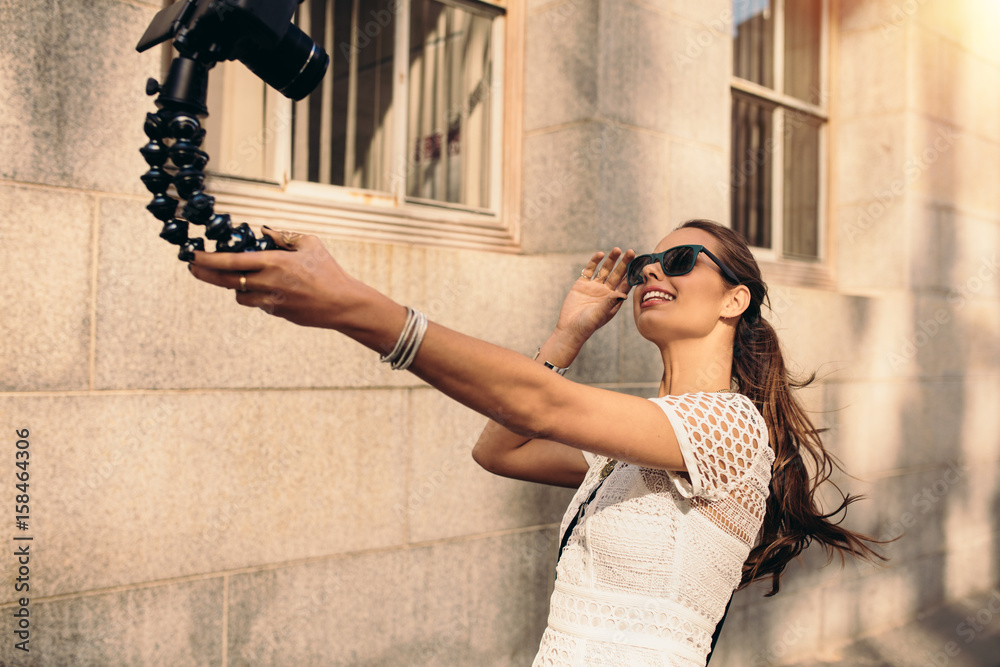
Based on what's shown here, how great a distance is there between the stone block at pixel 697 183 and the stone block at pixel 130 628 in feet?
10.3

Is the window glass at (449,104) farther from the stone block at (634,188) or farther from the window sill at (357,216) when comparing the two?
the stone block at (634,188)

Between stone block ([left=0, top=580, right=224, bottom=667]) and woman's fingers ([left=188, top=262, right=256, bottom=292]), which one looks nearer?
woman's fingers ([left=188, top=262, right=256, bottom=292])

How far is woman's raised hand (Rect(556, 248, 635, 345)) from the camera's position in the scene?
2219mm

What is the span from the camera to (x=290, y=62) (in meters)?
1.26

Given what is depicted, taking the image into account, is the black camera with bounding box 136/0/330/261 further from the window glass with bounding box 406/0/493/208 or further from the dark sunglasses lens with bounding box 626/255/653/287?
the window glass with bounding box 406/0/493/208

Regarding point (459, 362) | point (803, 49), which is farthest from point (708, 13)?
point (459, 362)

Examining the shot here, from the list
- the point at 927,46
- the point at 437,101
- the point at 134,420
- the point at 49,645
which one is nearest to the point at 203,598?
the point at 49,645

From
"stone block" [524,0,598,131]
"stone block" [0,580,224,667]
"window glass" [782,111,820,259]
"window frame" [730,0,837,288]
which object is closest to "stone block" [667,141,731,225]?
"stone block" [524,0,598,131]

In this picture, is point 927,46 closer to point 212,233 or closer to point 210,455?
point 210,455

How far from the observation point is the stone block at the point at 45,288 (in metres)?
2.55

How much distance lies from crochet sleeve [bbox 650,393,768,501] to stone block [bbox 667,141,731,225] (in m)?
2.56

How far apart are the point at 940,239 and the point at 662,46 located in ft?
10.8

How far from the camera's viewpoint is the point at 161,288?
2.83 meters

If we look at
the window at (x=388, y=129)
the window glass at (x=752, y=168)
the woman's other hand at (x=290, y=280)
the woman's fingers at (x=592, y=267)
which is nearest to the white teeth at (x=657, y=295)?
the woman's fingers at (x=592, y=267)
